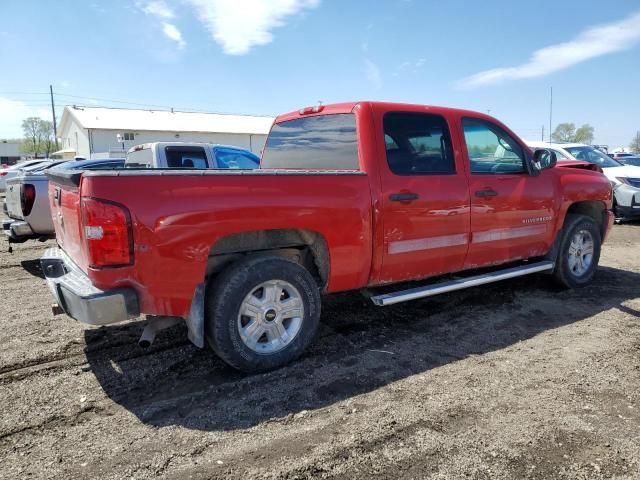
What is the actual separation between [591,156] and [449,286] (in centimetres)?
1079

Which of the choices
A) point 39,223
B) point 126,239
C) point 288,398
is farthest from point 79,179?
point 39,223

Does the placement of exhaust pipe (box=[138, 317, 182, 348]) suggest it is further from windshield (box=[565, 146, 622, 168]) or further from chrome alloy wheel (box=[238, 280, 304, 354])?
windshield (box=[565, 146, 622, 168])

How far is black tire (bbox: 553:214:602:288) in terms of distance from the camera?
573 centimetres

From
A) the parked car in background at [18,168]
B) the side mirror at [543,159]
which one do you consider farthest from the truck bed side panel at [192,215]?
the parked car in background at [18,168]

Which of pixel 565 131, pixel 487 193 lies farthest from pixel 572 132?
pixel 487 193

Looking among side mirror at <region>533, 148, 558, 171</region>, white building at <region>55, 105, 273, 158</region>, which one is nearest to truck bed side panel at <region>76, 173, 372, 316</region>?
side mirror at <region>533, 148, 558, 171</region>

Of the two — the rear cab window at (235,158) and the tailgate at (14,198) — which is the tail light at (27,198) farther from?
the rear cab window at (235,158)

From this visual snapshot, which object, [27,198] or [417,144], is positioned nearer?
[417,144]

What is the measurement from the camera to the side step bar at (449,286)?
4.10 metres

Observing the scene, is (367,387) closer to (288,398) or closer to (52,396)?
(288,398)

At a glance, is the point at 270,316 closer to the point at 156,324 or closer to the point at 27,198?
the point at 156,324

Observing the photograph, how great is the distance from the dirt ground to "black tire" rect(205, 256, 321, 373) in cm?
15

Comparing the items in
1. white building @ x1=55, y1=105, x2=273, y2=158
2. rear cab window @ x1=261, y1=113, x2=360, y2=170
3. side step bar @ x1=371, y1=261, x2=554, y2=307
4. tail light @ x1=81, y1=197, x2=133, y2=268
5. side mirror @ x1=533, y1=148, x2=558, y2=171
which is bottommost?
side step bar @ x1=371, y1=261, x2=554, y2=307

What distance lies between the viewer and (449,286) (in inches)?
177
